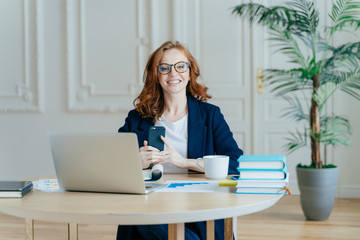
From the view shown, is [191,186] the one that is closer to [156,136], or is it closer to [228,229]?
[228,229]

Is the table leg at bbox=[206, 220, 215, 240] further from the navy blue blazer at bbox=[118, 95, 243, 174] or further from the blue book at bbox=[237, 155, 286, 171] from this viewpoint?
the navy blue blazer at bbox=[118, 95, 243, 174]

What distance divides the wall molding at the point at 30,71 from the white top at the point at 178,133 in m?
2.94

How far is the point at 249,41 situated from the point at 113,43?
132cm

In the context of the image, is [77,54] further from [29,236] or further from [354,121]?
[29,236]

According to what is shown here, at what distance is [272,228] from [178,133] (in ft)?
4.81

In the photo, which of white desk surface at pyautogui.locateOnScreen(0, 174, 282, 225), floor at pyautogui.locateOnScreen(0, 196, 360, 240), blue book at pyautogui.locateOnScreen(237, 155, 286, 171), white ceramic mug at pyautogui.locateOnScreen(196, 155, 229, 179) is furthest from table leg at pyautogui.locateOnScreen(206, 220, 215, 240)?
floor at pyautogui.locateOnScreen(0, 196, 360, 240)

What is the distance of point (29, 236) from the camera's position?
1629 millimetres

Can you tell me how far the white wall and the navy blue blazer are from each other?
2299 mm

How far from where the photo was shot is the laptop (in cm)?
134

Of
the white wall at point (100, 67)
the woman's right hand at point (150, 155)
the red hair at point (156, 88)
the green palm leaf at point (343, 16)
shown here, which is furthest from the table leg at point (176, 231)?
the white wall at point (100, 67)

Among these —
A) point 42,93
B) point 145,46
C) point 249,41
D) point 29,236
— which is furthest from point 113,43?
point 29,236

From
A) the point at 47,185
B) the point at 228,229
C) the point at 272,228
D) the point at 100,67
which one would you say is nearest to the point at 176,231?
the point at 228,229

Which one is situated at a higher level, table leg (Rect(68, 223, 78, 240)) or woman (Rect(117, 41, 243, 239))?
woman (Rect(117, 41, 243, 239))

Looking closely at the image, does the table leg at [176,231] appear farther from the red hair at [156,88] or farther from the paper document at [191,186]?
the red hair at [156,88]
